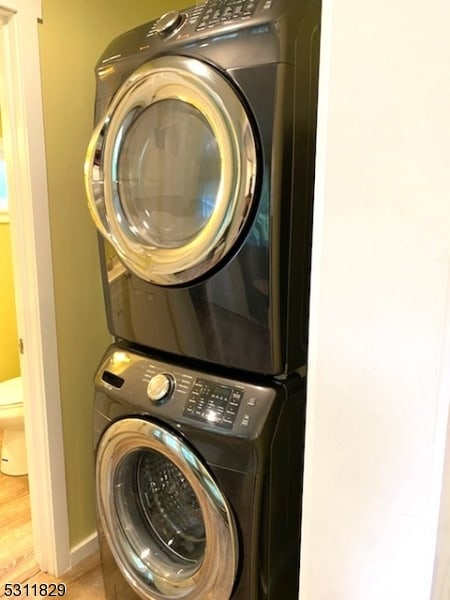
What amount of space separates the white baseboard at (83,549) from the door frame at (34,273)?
0.09 feet

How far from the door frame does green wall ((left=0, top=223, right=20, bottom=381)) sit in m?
1.49

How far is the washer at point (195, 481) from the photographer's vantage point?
114 centimetres

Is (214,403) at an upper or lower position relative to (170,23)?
lower

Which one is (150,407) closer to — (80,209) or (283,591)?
(283,591)

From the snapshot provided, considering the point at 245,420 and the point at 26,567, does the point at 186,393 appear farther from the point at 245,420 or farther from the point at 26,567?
the point at 26,567

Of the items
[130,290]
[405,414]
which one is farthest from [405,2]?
[130,290]

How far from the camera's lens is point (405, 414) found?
602 millimetres

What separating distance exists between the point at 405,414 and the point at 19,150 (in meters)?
1.41

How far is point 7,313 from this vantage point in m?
3.05

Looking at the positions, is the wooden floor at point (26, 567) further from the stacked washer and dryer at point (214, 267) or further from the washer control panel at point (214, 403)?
→ the washer control panel at point (214, 403)

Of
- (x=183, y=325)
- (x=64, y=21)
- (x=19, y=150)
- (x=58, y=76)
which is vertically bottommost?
(x=183, y=325)

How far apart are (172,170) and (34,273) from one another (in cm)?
67

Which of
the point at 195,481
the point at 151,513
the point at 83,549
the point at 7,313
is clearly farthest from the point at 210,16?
the point at 7,313

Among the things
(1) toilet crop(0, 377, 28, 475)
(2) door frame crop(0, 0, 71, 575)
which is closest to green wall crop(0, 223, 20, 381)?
(1) toilet crop(0, 377, 28, 475)
